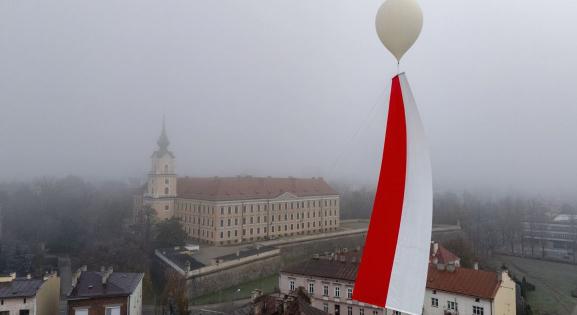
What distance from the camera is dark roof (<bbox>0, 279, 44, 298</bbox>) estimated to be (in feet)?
56.2

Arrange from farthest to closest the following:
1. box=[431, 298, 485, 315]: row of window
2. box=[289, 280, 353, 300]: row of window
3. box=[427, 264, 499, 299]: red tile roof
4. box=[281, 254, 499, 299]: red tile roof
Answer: box=[289, 280, 353, 300]: row of window, box=[281, 254, 499, 299]: red tile roof, box=[427, 264, 499, 299]: red tile roof, box=[431, 298, 485, 315]: row of window

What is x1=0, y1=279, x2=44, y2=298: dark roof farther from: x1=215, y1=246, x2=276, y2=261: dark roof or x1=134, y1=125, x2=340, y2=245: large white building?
x1=134, y1=125, x2=340, y2=245: large white building

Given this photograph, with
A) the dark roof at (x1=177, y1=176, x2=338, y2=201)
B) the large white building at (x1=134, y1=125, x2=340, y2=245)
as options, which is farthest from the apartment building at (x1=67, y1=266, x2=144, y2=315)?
the dark roof at (x1=177, y1=176, x2=338, y2=201)

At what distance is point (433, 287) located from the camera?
20.2 metres

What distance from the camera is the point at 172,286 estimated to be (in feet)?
89.2

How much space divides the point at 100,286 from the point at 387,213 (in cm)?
1552

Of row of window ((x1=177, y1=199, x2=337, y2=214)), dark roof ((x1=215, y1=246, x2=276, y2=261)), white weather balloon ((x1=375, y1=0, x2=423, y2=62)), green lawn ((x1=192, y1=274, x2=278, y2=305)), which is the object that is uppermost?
white weather balloon ((x1=375, y1=0, x2=423, y2=62))

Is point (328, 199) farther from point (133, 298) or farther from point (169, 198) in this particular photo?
point (133, 298)

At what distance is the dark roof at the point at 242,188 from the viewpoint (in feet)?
151

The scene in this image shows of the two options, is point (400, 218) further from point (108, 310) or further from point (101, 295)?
point (108, 310)

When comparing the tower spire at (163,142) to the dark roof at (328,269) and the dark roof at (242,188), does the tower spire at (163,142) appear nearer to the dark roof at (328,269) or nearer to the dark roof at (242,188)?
the dark roof at (242,188)

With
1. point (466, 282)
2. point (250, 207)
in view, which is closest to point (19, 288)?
point (466, 282)

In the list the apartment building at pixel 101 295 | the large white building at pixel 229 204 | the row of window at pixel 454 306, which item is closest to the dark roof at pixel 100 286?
the apartment building at pixel 101 295

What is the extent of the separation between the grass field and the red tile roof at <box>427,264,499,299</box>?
34.9 feet
